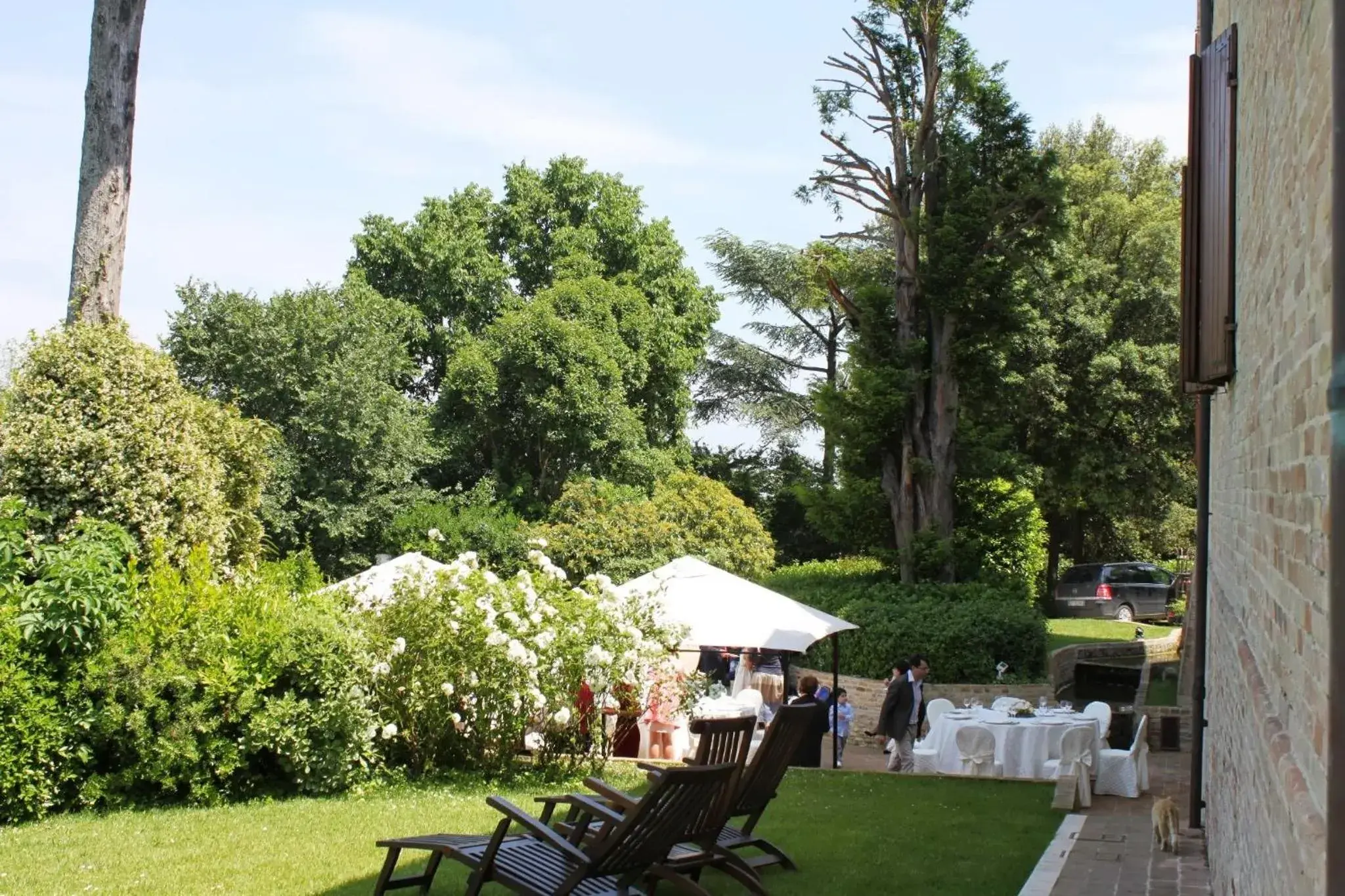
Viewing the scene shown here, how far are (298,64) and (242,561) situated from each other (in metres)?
7.15

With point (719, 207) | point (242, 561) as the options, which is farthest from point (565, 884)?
point (719, 207)

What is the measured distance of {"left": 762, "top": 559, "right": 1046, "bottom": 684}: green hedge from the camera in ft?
58.3

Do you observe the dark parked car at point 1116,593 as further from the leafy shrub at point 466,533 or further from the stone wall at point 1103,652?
the leafy shrub at point 466,533

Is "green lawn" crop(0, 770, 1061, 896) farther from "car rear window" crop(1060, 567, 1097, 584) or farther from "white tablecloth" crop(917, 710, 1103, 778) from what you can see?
"car rear window" crop(1060, 567, 1097, 584)

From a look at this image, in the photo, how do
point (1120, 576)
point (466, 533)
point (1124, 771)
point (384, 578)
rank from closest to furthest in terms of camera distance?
point (1124, 771) → point (384, 578) → point (466, 533) → point (1120, 576)

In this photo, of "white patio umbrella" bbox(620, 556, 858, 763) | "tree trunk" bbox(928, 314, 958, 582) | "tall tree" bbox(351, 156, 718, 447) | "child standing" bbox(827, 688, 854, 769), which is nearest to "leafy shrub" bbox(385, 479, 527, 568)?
"tall tree" bbox(351, 156, 718, 447)

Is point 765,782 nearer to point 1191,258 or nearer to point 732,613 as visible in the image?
point 1191,258

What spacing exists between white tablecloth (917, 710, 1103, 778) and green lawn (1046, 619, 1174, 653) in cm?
1315

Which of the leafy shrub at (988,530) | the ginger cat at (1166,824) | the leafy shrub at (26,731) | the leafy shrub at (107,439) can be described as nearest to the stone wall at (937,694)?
the leafy shrub at (988,530)

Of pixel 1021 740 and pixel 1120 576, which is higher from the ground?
pixel 1120 576

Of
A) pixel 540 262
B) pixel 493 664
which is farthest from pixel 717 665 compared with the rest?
pixel 540 262

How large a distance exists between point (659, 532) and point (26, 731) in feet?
61.0

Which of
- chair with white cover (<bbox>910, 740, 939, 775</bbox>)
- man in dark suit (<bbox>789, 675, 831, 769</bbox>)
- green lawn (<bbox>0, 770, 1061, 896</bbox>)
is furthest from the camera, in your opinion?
chair with white cover (<bbox>910, 740, 939, 775</bbox>)

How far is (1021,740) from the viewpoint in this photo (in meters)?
12.9
